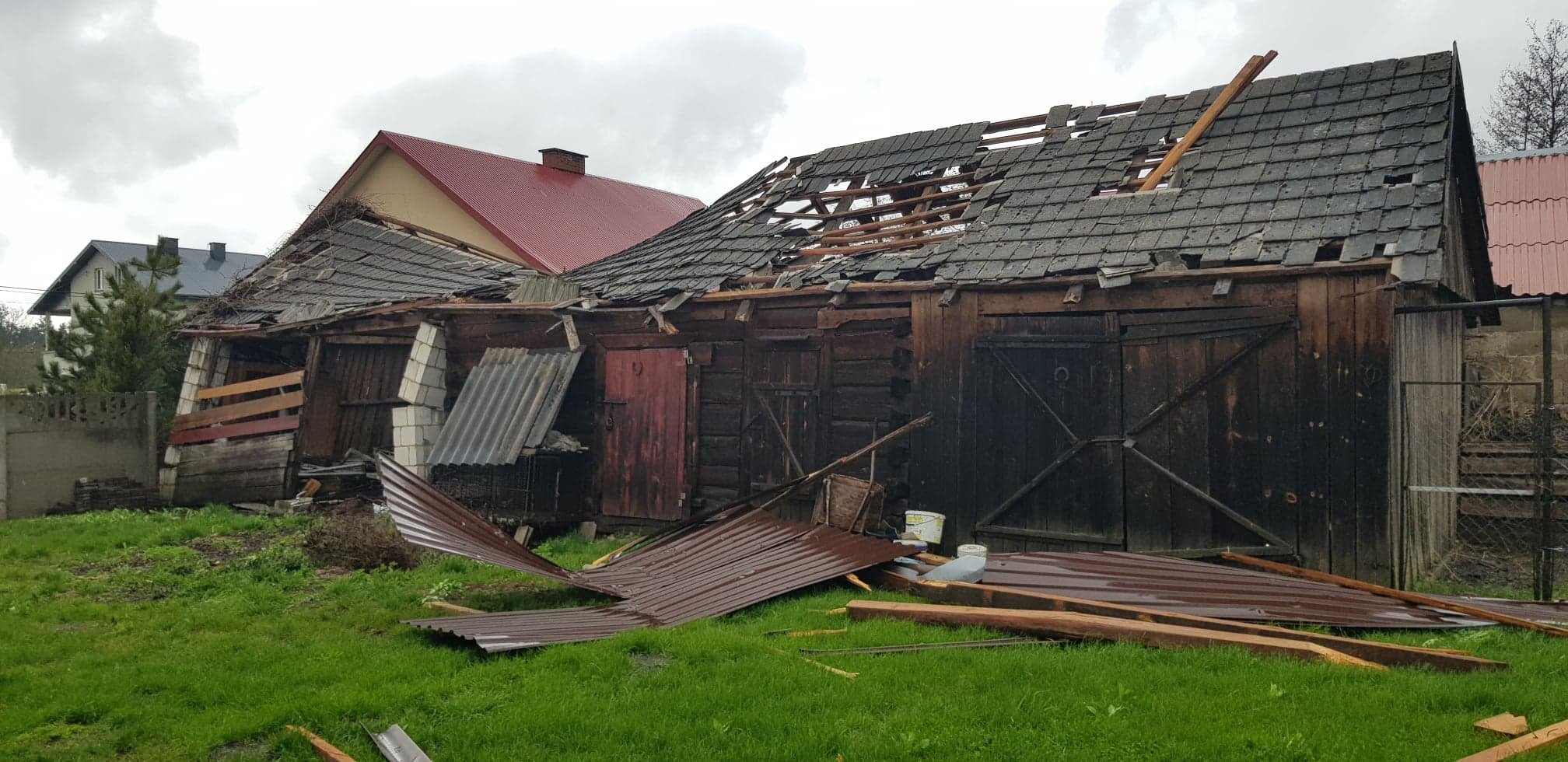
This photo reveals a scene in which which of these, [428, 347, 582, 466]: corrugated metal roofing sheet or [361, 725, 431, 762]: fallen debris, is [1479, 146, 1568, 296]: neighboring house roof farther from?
[361, 725, 431, 762]: fallen debris

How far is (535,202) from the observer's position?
72.7 ft

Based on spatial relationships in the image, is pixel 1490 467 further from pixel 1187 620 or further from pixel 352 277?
pixel 352 277

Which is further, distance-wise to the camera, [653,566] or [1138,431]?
[1138,431]

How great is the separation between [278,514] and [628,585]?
8.02 meters

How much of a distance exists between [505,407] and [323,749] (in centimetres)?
792

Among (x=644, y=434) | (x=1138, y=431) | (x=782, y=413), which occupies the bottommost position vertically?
(x=644, y=434)

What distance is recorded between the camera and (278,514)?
13.9m

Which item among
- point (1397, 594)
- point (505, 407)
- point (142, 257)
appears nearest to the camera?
point (1397, 594)

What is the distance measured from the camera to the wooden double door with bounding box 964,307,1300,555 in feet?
27.9

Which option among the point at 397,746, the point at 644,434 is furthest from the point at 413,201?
the point at 397,746

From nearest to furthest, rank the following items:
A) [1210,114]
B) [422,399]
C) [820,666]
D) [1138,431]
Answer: [820,666] < [1138,431] < [1210,114] < [422,399]

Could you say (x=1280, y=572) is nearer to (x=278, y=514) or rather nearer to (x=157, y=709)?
(x=157, y=709)

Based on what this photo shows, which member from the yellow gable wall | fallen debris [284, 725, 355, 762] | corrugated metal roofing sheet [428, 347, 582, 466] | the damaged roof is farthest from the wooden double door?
the yellow gable wall

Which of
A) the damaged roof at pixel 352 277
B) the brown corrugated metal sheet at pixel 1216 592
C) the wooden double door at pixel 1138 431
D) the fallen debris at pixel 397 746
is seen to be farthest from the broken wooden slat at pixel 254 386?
the fallen debris at pixel 397 746
